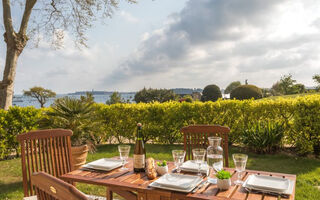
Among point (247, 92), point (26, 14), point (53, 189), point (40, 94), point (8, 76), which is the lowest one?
point (53, 189)

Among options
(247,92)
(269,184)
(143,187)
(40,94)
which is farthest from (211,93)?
(143,187)

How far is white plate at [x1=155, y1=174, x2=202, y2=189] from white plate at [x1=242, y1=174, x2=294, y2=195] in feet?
1.19

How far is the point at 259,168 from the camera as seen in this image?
4770 millimetres

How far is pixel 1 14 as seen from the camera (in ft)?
25.2

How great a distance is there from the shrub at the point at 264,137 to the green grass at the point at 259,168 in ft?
0.78

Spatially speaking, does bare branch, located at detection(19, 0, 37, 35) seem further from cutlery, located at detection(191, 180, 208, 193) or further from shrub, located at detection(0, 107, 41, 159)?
cutlery, located at detection(191, 180, 208, 193)

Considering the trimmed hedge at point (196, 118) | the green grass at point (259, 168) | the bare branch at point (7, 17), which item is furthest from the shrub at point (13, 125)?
the bare branch at point (7, 17)

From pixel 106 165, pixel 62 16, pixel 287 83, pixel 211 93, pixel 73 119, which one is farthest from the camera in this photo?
pixel 287 83

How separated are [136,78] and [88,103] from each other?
19.8 feet

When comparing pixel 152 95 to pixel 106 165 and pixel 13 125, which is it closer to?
pixel 13 125

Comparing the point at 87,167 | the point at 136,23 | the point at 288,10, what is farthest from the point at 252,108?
the point at 87,167

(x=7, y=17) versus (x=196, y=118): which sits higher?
(x=7, y=17)

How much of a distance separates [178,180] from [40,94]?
27.5 meters

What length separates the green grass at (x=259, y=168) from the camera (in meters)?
3.79
